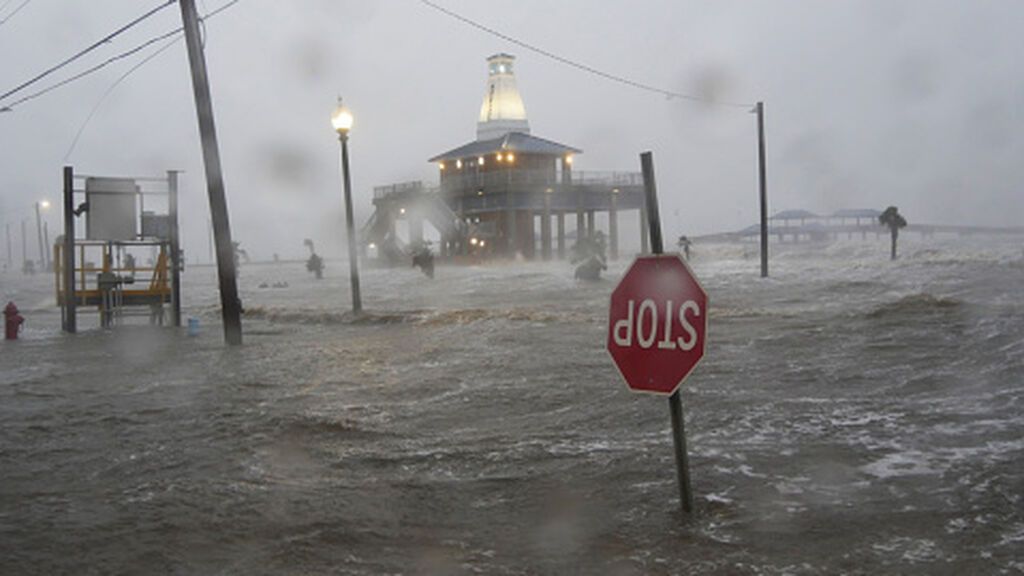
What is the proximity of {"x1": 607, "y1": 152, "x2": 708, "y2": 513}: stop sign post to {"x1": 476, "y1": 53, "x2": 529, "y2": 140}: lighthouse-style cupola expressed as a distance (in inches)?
2546

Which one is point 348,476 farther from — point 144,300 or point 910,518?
point 144,300

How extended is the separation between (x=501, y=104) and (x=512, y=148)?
14467mm

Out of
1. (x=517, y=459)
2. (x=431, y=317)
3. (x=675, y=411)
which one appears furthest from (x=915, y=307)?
(x=675, y=411)

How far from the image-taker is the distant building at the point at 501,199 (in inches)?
2223

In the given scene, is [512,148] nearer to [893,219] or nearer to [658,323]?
[893,219]

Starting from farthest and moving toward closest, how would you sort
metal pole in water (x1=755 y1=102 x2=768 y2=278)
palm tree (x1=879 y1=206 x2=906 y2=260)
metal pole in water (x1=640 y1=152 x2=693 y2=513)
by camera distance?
palm tree (x1=879 y1=206 x2=906 y2=260) < metal pole in water (x1=755 y1=102 x2=768 y2=278) < metal pole in water (x1=640 y1=152 x2=693 y2=513)

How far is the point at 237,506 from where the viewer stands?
6152 mm

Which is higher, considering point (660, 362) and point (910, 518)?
point (660, 362)

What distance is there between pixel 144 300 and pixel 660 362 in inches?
827

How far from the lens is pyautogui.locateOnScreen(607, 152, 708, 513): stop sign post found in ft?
17.2

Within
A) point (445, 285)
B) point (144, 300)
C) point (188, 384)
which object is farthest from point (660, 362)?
point (445, 285)

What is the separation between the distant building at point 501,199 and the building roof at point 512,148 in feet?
0.22

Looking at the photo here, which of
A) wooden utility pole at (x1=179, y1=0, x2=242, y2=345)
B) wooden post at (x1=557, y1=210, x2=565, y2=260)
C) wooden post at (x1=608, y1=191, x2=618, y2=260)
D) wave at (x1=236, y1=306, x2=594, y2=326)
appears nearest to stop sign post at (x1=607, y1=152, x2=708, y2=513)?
wooden utility pole at (x1=179, y1=0, x2=242, y2=345)

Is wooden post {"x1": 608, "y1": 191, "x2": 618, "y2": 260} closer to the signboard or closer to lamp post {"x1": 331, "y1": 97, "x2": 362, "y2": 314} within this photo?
lamp post {"x1": 331, "y1": 97, "x2": 362, "y2": 314}
